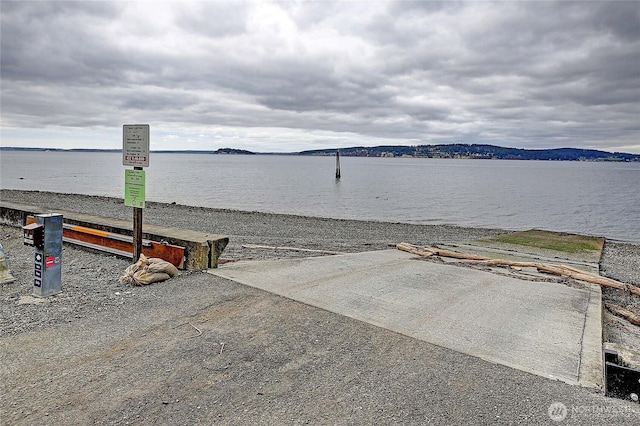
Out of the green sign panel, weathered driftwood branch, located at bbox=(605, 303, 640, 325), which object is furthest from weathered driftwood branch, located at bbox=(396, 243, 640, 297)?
the green sign panel

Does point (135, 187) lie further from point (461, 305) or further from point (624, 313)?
point (624, 313)

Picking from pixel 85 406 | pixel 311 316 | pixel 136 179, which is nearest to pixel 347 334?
pixel 311 316

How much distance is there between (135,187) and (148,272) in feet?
4.21

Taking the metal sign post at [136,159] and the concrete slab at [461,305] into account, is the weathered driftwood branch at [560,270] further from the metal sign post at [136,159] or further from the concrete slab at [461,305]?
the metal sign post at [136,159]

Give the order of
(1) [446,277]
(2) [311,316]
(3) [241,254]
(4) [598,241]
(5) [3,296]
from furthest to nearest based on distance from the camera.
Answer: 1. (4) [598,241]
2. (3) [241,254]
3. (1) [446,277]
4. (5) [3,296]
5. (2) [311,316]

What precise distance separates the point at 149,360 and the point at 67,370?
2.03 feet

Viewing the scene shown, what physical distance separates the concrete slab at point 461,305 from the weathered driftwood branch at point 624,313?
0.30m

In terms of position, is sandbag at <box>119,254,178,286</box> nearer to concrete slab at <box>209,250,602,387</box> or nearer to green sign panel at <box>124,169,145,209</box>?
concrete slab at <box>209,250,602,387</box>

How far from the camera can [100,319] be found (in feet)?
16.6

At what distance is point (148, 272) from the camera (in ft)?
21.2

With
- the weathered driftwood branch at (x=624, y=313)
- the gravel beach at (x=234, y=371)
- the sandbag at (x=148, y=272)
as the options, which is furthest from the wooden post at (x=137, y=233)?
the weathered driftwood branch at (x=624, y=313)

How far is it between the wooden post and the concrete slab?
4.01 ft

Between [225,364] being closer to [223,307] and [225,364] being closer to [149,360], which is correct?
[149,360]

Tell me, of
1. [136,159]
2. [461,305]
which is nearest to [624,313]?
[461,305]
